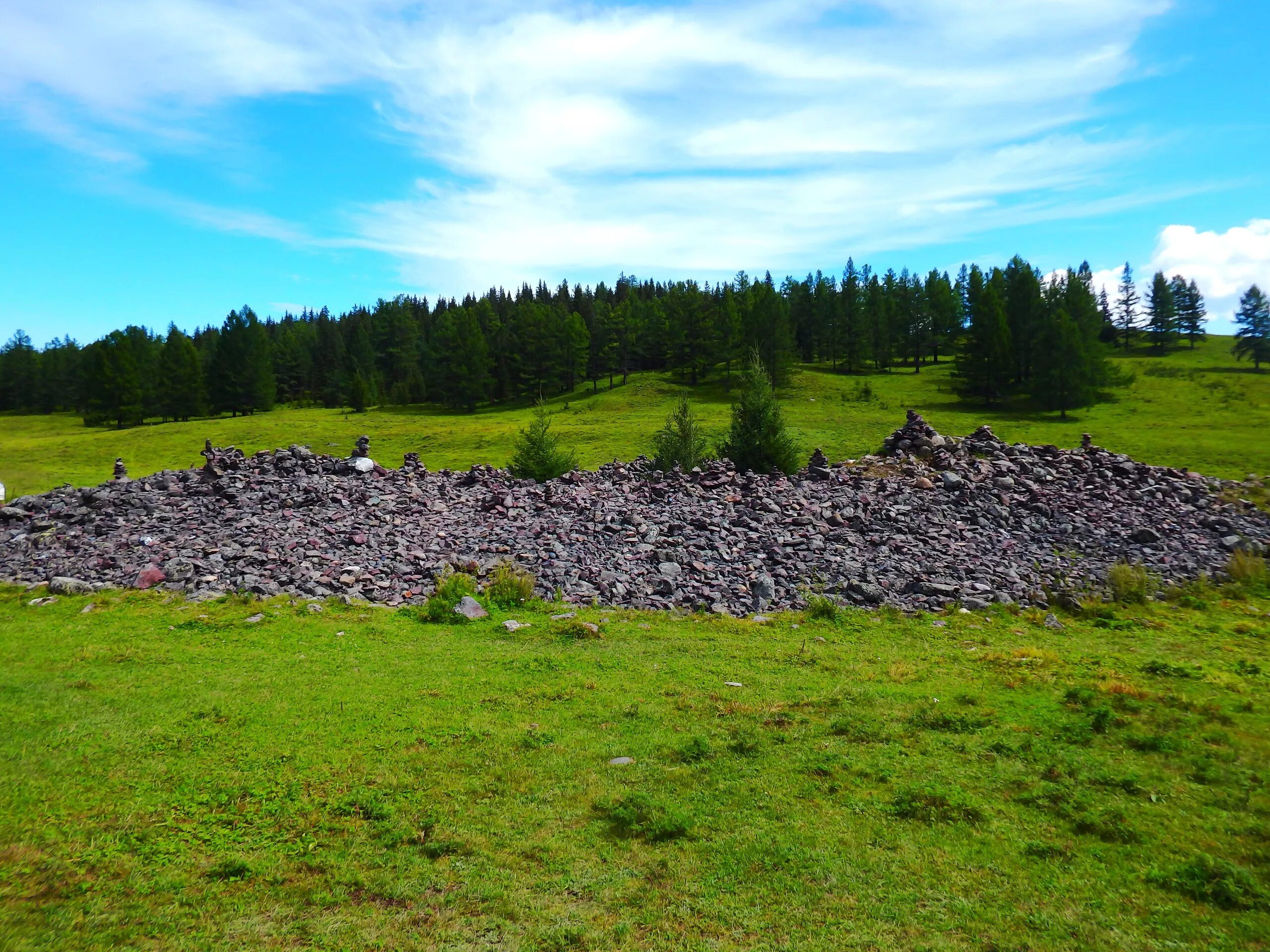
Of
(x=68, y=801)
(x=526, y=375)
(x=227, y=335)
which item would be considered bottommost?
(x=68, y=801)

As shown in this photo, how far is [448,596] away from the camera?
14023 millimetres

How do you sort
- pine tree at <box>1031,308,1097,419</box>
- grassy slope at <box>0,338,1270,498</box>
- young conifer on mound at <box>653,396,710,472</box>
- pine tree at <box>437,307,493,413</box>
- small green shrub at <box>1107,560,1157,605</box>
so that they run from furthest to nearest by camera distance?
pine tree at <box>437,307,493,413</box>
pine tree at <box>1031,308,1097,419</box>
grassy slope at <box>0,338,1270,498</box>
young conifer on mound at <box>653,396,710,472</box>
small green shrub at <box>1107,560,1157,605</box>

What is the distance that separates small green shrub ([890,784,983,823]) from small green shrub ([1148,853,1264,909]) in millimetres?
1396

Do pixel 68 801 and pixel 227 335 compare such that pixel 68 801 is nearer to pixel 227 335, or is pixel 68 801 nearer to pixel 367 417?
pixel 367 417

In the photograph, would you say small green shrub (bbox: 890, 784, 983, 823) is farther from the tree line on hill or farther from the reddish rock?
the tree line on hill

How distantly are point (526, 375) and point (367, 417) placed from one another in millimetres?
22938

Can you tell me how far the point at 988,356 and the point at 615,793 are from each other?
74568 mm

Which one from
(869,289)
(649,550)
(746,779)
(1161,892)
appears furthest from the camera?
(869,289)

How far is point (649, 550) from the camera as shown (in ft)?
54.5

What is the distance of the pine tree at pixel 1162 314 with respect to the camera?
107m

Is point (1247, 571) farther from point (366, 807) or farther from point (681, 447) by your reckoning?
point (366, 807)

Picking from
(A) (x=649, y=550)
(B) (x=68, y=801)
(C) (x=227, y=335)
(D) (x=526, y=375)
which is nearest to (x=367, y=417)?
(D) (x=526, y=375)

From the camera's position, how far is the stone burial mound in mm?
15078

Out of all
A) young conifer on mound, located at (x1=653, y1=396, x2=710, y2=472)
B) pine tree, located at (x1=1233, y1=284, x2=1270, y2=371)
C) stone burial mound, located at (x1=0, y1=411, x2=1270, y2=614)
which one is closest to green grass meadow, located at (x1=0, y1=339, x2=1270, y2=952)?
stone burial mound, located at (x1=0, y1=411, x2=1270, y2=614)
